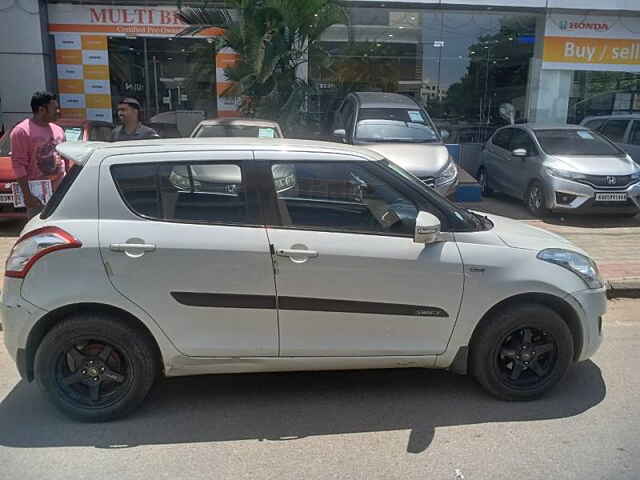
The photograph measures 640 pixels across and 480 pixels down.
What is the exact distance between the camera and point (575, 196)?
8398 mm

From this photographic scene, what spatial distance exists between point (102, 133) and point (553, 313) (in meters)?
8.03

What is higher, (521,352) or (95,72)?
(95,72)

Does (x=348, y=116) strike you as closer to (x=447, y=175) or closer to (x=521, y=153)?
(x=447, y=175)

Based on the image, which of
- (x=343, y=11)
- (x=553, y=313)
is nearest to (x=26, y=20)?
(x=343, y=11)

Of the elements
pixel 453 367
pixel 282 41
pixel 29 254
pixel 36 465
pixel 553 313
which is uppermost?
pixel 282 41

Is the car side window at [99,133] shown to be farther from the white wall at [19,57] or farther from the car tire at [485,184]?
the car tire at [485,184]

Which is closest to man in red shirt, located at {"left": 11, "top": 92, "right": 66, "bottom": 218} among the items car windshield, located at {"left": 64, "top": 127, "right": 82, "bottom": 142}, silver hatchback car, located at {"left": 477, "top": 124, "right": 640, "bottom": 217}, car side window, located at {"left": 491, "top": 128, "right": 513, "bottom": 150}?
car windshield, located at {"left": 64, "top": 127, "right": 82, "bottom": 142}

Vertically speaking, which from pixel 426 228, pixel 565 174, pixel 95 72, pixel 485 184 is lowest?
pixel 485 184

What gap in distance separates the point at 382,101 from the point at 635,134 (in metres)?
5.09

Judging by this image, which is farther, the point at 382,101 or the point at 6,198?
the point at 382,101

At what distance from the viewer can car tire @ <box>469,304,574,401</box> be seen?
3416 mm

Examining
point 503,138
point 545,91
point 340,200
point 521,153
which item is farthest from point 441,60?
point 340,200

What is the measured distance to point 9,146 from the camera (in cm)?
829

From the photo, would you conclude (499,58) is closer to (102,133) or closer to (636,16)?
(636,16)
